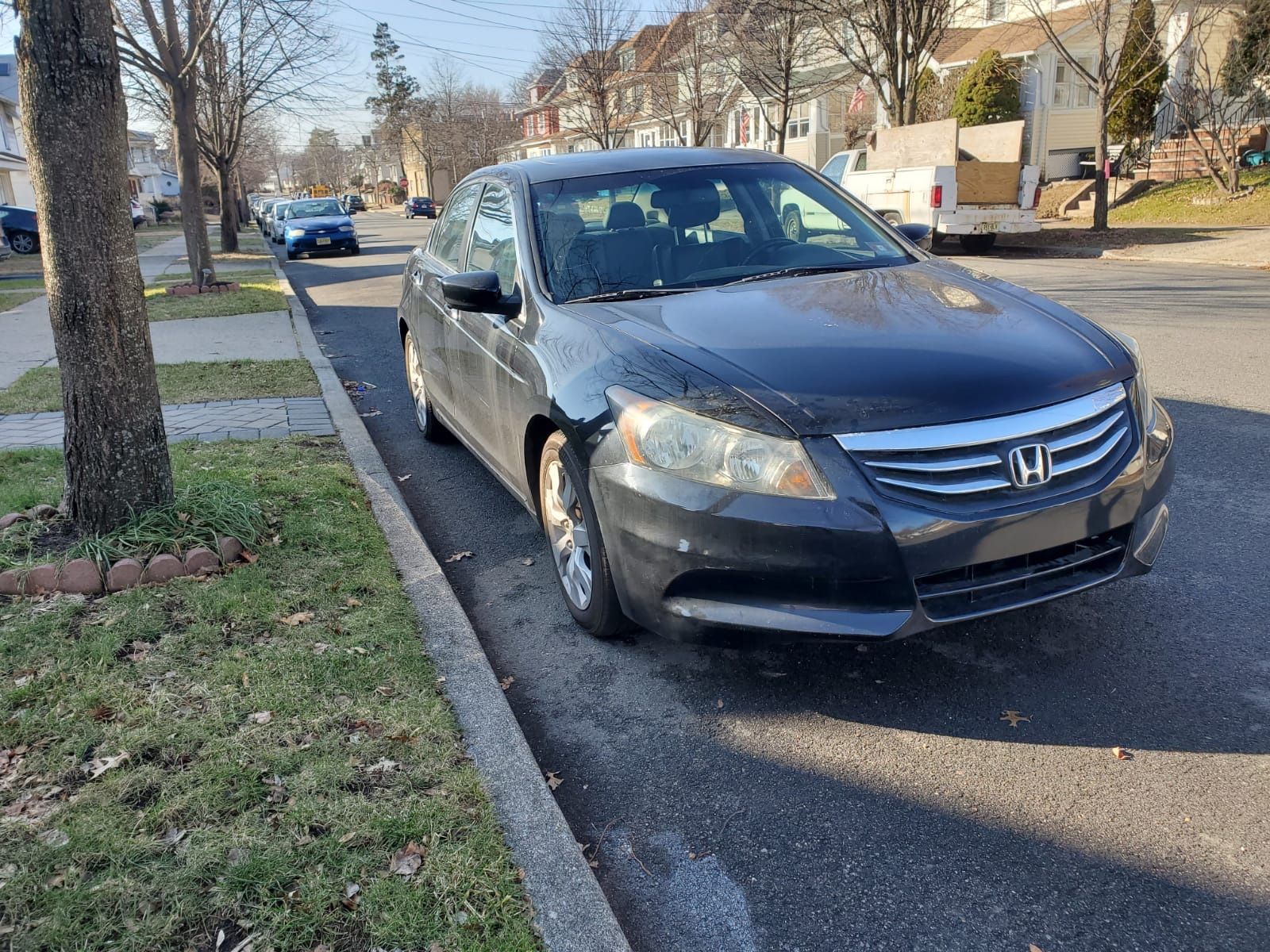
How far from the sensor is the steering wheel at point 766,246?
13.9ft

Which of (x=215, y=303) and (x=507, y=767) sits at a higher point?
(x=215, y=303)

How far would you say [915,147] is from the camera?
19.3 meters

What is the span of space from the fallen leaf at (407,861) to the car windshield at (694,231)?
7.26ft

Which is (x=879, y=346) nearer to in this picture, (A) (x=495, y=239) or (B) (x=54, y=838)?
(A) (x=495, y=239)

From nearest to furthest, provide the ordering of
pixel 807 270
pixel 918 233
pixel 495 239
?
pixel 807 270 < pixel 495 239 < pixel 918 233

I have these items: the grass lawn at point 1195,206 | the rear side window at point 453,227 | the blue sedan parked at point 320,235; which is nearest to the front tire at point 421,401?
the rear side window at point 453,227

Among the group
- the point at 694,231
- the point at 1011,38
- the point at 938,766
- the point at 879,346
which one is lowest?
the point at 938,766

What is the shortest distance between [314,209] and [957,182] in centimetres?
1951

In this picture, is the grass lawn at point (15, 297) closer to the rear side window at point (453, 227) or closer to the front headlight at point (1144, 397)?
the rear side window at point (453, 227)

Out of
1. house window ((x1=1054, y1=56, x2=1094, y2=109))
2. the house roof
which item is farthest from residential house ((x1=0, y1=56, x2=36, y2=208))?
house window ((x1=1054, y1=56, x2=1094, y2=109))

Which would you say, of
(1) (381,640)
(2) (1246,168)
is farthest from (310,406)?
(2) (1246,168)

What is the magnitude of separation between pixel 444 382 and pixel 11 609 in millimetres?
2373

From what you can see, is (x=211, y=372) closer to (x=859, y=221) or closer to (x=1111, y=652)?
(x=859, y=221)

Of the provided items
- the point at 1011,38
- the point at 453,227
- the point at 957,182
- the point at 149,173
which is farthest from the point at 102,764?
the point at 149,173
